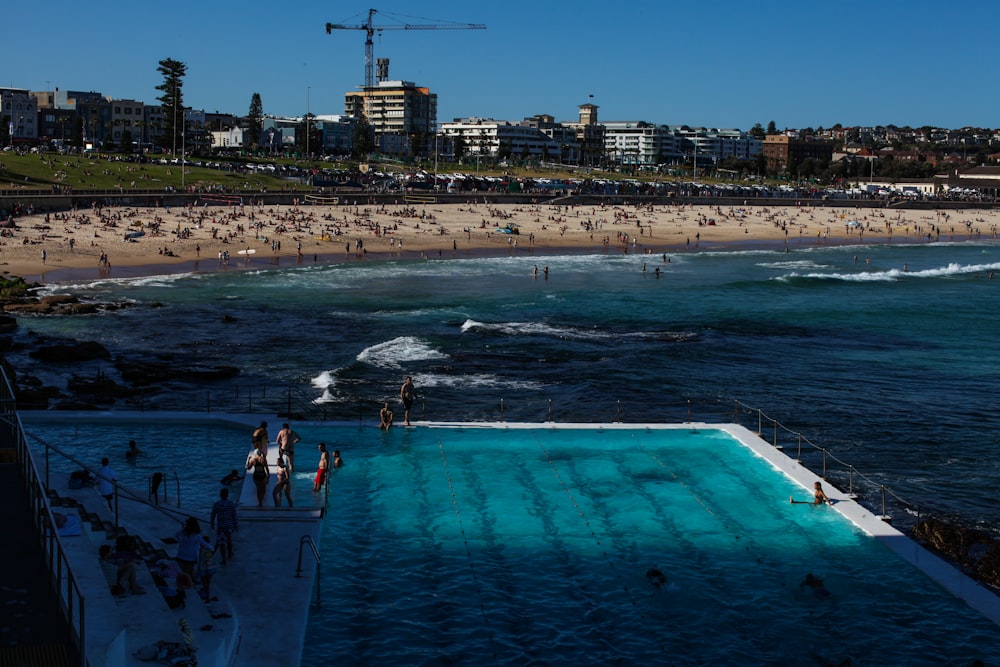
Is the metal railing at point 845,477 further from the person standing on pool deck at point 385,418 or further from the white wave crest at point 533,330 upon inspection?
the white wave crest at point 533,330

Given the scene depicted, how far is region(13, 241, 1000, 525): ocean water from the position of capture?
27469 millimetres

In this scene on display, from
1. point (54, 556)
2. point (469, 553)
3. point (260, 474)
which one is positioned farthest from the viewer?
point (260, 474)

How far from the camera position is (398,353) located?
36250 mm

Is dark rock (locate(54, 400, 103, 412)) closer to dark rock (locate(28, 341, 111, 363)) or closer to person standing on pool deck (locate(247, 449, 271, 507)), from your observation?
dark rock (locate(28, 341, 111, 363))

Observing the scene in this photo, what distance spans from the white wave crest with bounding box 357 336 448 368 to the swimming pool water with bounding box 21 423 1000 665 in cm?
1079

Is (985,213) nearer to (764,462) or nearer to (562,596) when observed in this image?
(764,462)

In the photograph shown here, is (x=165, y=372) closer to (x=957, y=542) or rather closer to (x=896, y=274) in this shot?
(x=957, y=542)

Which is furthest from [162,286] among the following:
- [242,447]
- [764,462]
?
[764,462]

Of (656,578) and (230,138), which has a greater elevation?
(230,138)

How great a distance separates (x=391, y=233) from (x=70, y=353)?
4623cm

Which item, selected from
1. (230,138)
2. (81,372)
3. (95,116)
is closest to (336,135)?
(230,138)

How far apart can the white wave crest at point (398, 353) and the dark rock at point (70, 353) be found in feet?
28.1

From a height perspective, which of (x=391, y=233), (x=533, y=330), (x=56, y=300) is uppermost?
(x=391, y=233)

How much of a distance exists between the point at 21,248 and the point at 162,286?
12.0 meters
